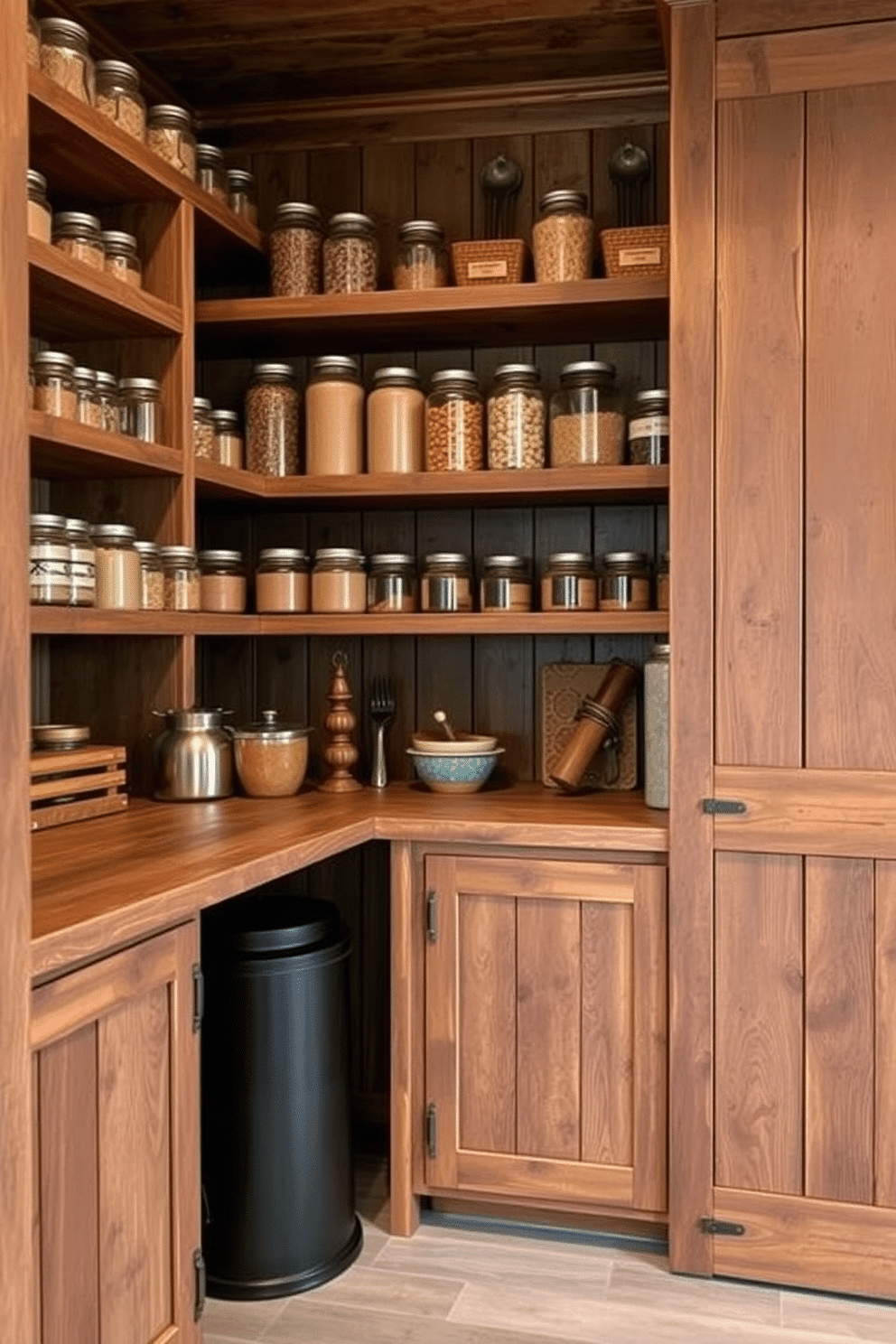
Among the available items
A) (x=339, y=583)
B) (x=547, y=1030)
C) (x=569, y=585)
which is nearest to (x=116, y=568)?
(x=339, y=583)

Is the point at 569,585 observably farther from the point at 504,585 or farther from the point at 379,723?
the point at 379,723

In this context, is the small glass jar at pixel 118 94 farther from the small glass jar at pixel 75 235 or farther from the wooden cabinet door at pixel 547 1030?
the wooden cabinet door at pixel 547 1030

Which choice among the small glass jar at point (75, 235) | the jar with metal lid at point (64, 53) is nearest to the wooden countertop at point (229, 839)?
the small glass jar at point (75, 235)

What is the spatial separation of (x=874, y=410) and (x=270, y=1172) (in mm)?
1733

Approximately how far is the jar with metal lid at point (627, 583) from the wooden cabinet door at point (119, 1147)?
4.10 feet

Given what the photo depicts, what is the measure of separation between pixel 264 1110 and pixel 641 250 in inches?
72.4

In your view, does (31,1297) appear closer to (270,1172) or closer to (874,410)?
(270,1172)

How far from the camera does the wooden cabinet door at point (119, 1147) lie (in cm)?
149

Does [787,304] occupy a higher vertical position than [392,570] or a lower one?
higher

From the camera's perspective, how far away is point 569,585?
270cm

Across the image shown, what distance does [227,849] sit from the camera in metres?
2.01

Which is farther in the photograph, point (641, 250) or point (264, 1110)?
point (641, 250)

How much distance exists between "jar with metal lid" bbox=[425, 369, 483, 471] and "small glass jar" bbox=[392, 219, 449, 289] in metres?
0.22

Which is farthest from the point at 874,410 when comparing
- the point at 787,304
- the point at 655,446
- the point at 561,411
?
the point at 561,411
